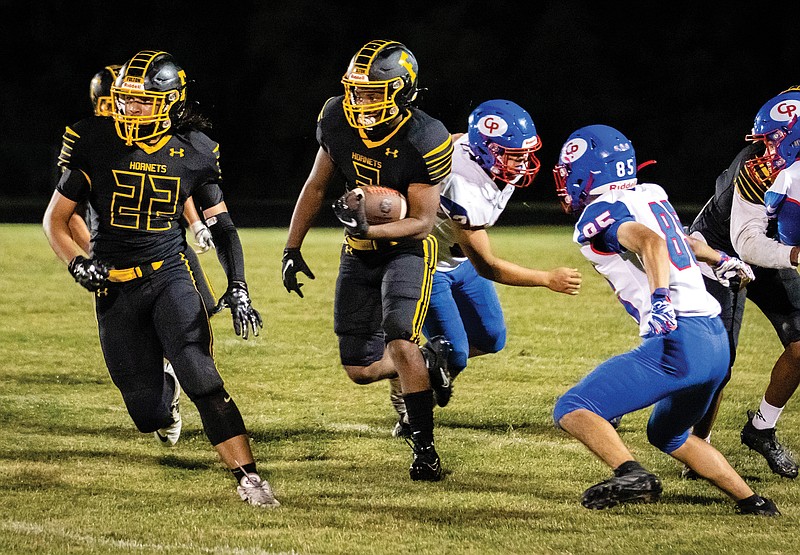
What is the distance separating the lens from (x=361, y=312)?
5.38 meters

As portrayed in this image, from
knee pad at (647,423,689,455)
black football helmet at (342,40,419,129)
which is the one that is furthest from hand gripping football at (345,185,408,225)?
knee pad at (647,423,689,455)

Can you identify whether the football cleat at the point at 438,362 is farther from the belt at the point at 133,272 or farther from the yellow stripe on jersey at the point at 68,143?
the yellow stripe on jersey at the point at 68,143

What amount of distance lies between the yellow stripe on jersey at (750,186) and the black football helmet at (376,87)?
4.98 feet

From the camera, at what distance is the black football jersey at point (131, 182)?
4664 millimetres

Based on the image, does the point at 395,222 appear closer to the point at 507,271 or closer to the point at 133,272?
the point at 507,271

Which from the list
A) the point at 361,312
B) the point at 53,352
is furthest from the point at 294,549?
the point at 53,352

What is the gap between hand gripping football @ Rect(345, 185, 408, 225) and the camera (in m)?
5.04

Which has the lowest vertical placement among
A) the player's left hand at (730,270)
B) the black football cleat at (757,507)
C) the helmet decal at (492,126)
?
the black football cleat at (757,507)

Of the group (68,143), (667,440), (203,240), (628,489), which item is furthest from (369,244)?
(628,489)

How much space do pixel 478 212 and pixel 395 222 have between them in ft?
1.70

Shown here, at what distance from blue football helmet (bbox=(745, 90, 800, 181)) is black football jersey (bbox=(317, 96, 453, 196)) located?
137 cm

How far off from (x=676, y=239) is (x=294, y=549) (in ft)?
5.60

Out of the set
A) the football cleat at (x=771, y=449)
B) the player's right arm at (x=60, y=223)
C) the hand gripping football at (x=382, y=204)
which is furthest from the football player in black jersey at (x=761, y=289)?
the player's right arm at (x=60, y=223)

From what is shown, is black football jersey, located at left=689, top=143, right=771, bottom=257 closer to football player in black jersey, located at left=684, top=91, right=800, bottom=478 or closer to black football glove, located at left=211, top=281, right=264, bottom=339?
football player in black jersey, located at left=684, top=91, right=800, bottom=478
